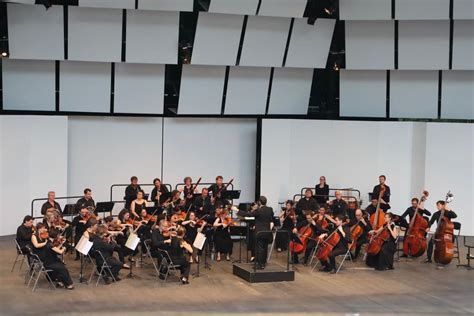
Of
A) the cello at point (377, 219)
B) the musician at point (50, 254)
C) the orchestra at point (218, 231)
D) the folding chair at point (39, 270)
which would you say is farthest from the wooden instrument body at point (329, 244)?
the folding chair at point (39, 270)

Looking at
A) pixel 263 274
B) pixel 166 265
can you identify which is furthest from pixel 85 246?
pixel 263 274

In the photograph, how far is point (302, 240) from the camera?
53.5ft

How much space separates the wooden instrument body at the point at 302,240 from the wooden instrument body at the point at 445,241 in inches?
105

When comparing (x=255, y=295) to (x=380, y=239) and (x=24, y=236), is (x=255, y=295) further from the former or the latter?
(x=24, y=236)

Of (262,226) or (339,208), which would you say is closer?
(262,226)

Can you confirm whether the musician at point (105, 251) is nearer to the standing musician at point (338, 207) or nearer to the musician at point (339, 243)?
the musician at point (339, 243)

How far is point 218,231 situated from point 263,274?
2296 millimetres

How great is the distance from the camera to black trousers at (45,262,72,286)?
13633 mm

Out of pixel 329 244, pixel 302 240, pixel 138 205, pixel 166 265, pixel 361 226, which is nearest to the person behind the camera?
pixel 166 265

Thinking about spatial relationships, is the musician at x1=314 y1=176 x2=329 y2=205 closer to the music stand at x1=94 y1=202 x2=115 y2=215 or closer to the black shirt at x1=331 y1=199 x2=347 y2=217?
the black shirt at x1=331 y1=199 x2=347 y2=217

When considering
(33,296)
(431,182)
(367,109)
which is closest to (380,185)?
(431,182)

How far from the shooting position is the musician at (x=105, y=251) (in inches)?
556

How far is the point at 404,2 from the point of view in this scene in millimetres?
19031

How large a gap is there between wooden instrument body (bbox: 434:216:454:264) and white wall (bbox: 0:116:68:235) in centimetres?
903
